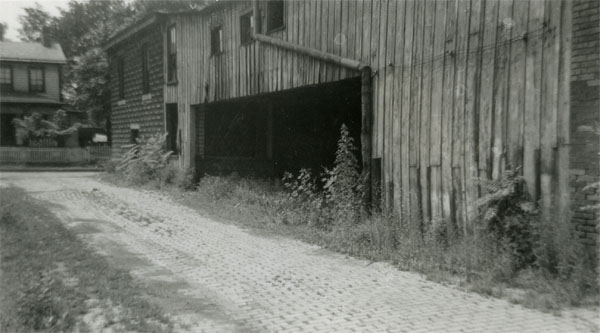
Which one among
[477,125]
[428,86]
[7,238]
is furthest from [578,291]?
[7,238]

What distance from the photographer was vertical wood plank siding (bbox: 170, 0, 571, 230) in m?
6.36

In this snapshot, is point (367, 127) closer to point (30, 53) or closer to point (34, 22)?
point (30, 53)

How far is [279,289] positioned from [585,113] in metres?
4.22

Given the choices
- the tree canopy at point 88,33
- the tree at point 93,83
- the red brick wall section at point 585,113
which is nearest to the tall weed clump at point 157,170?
the red brick wall section at point 585,113

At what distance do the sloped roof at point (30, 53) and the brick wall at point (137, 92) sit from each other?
1325 cm

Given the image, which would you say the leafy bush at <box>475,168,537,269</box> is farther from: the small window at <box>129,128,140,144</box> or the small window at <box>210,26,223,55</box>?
the small window at <box>129,128,140,144</box>

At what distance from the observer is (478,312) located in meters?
5.05

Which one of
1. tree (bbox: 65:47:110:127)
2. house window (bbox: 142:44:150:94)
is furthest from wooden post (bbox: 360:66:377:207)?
tree (bbox: 65:47:110:127)

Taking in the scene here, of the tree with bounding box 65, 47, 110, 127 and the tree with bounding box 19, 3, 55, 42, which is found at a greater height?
the tree with bounding box 19, 3, 55, 42

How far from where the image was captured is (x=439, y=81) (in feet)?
26.1

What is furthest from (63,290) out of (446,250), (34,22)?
(34,22)

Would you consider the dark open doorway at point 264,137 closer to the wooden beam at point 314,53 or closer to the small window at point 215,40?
the small window at point 215,40

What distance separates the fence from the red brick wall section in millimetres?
31211

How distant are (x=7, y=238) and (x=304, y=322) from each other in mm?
5926
